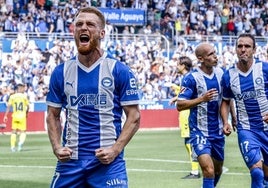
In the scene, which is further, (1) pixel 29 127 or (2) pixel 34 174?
(1) pixel 29 127

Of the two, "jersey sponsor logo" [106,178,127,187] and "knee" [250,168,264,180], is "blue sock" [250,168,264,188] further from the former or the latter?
"jersey sponsor logo" [106,178,127,187]

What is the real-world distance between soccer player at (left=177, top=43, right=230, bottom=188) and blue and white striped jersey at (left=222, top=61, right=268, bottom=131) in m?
0.52

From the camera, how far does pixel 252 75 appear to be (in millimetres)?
13195

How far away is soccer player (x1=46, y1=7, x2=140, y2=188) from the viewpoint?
8219 mm

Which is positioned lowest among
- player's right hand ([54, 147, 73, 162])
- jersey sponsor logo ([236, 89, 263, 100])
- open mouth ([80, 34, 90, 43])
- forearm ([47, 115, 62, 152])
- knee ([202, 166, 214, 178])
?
knee ([202, 166, 214, 178])

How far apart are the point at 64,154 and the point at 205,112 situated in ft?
19.8

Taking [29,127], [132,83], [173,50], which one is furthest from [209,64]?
[173,50]

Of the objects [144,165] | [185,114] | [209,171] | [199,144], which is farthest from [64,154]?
[144,165]

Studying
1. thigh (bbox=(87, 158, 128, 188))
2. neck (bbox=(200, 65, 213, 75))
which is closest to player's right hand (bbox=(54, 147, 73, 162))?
thigh (bbox=(87, 158, 128, 188))

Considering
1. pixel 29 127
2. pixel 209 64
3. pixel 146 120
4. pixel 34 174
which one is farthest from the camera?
pixel 146 120

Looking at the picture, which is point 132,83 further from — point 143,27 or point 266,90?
point 143,27

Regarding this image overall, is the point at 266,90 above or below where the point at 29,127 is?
above

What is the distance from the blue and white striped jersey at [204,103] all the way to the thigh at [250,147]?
0.84 metres

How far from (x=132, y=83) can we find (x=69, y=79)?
0.61 m
